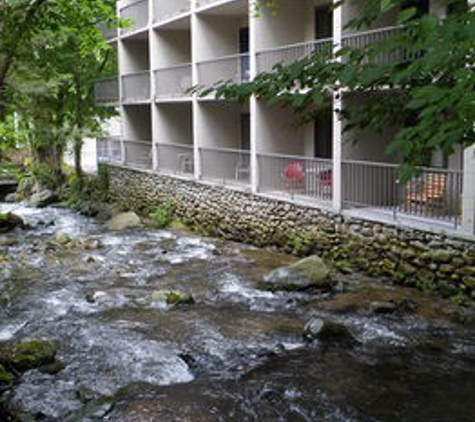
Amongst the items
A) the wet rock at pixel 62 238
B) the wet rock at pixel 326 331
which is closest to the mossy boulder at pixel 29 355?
the wet rock at pixel 326 331

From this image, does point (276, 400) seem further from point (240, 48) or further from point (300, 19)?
point (240, 48)

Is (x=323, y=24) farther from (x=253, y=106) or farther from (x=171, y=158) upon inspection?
(x=171, y=158)

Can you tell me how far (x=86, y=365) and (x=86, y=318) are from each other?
215 centimetres

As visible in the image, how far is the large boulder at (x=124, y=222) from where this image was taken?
1970 cm

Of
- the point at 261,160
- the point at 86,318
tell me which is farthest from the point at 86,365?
the point at 261,160

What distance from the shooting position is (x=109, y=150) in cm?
2792

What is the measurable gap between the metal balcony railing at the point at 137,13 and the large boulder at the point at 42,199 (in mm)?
7676

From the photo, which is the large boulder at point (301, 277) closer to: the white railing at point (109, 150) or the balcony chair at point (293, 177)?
the balcony chair at point (293, 177)

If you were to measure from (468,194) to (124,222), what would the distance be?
12.4m

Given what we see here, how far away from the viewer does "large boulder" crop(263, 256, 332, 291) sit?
39.7 feet

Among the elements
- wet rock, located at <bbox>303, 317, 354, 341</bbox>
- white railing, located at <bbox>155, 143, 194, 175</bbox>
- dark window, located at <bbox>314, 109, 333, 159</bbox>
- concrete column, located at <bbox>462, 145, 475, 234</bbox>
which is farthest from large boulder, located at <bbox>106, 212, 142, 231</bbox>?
concrete column, located at <bbox>462, 145, 475, 234</bbox>

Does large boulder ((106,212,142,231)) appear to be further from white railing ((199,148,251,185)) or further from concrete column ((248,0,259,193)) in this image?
concrete column ((248,0,259,193))

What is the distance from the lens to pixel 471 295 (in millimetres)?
10609


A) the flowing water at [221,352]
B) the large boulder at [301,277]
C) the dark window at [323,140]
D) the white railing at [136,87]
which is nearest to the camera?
the flowing water at [221,352]
